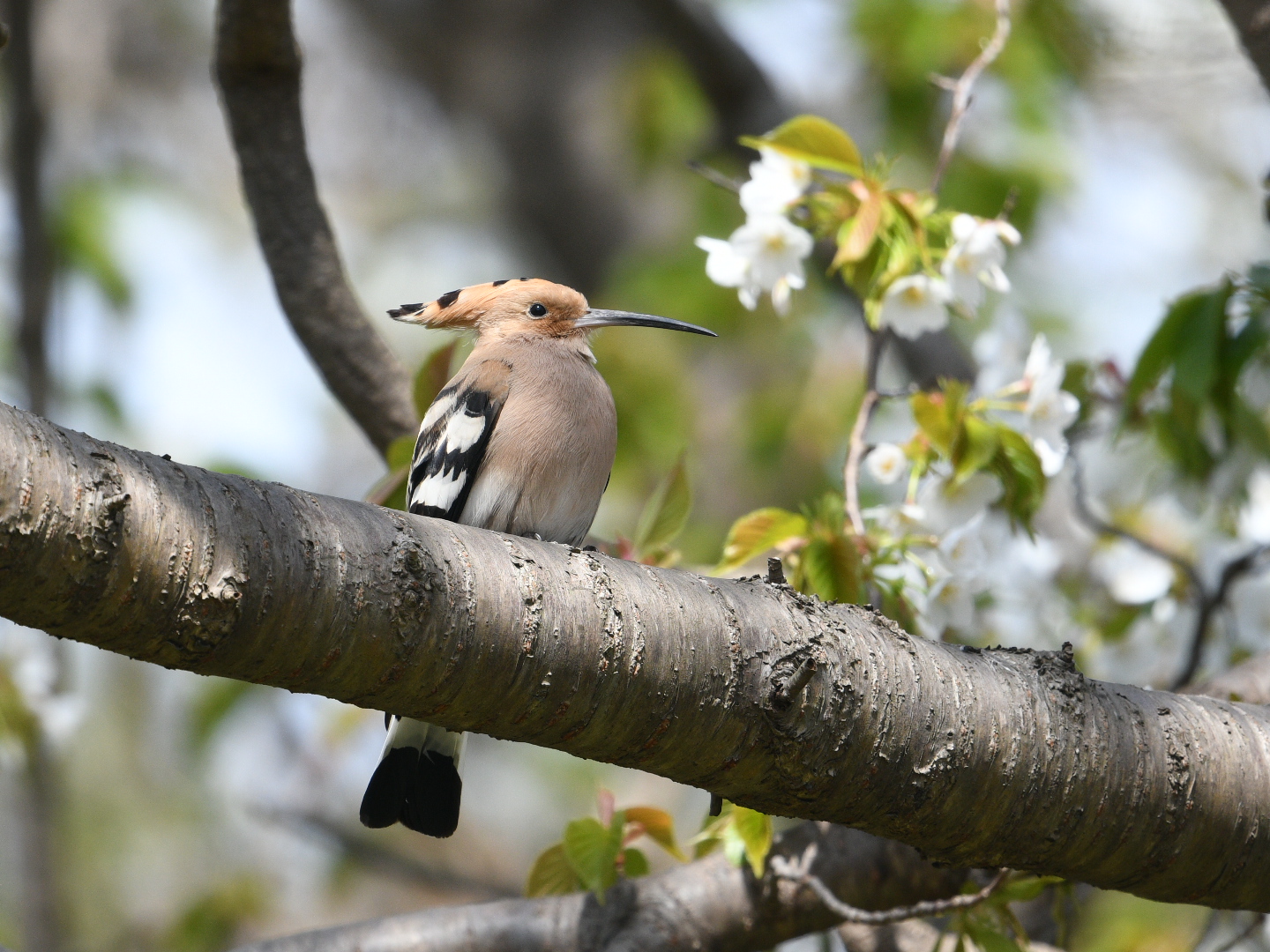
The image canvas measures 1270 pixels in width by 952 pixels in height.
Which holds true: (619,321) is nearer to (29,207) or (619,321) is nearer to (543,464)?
(543,464)

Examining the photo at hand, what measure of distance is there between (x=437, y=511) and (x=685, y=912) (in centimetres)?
114

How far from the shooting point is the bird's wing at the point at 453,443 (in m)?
2.87

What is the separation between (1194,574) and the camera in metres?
3.53

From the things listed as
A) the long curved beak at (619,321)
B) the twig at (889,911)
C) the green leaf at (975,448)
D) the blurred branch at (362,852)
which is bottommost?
the blurred branch at (362,852)

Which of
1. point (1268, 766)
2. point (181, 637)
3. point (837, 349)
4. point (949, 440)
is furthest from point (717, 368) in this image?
point (181, 637)

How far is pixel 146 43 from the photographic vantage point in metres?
8.19

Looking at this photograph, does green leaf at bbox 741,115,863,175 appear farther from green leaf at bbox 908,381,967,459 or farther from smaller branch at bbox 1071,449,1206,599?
smaller branch at bbox 1071,449,1206,599

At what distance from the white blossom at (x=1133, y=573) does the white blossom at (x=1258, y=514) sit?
383 millimetres

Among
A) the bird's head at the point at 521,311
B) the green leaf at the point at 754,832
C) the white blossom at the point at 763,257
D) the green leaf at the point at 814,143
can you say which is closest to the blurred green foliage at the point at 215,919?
the bird's head at the point at 521,311

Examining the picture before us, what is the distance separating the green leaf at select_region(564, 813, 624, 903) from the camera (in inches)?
97.4

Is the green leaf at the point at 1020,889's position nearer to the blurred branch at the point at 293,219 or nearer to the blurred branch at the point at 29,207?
the blurred branch at the point at 293,219

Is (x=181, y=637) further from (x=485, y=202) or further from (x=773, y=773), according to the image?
(x=485, y=202)

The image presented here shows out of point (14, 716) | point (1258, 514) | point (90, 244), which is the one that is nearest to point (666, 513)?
point (1258, 514)

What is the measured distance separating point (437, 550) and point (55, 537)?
522 millimetres
